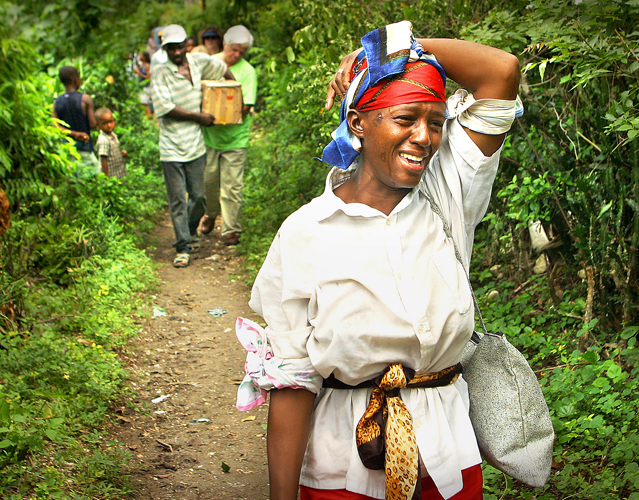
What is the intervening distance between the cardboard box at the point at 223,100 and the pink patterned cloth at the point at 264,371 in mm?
5546

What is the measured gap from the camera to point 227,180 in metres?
7.91

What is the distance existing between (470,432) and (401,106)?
99cm

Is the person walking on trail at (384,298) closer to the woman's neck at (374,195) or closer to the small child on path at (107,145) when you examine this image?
the woman's neck at (374,195)

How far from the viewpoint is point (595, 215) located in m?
3.97

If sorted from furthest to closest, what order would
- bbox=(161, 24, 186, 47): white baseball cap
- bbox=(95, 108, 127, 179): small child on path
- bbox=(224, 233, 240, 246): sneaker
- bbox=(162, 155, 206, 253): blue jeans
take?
bbox=(95, 108, 127, 179): small child on path < bbox=(224, 233, 240, 246): sneaker < bbox=(162, 155, 206, 253): blue jeans < bbox=(161, 24, 186, 47): white baseball cap

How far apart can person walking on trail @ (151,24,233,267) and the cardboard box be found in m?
0.07

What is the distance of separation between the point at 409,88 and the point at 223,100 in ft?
18.8

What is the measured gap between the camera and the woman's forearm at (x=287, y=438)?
1.96 meters

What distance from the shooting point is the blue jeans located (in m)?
7.27

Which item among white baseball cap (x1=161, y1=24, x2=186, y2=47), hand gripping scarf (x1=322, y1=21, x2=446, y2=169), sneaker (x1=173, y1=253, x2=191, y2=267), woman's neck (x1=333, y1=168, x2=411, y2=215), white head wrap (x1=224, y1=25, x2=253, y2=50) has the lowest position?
sneaker (x1=173, y1=253, x2=191, y2=267)

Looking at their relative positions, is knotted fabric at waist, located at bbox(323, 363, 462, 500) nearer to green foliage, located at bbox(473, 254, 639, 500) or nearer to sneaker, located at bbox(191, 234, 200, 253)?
green foliage, located at bbox(473, 254, 639, 500)

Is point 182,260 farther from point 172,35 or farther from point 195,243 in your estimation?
point 172,35

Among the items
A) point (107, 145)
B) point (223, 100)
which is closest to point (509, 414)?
point (223, 100)

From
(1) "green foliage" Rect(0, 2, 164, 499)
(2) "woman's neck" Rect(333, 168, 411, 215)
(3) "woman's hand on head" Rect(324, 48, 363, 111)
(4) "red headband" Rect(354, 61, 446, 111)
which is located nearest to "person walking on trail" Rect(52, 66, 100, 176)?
(1) "green foliage" Rect(0, 2, 164, 499)
